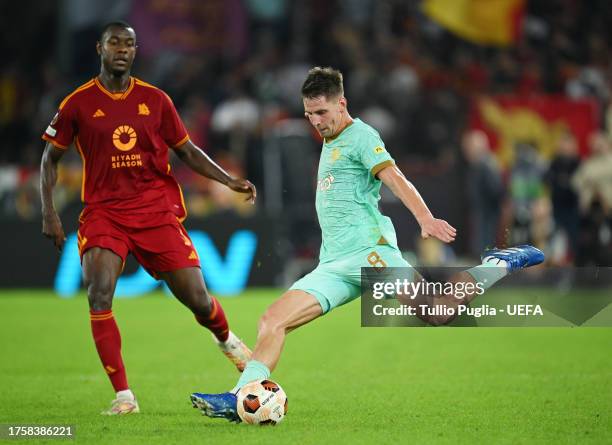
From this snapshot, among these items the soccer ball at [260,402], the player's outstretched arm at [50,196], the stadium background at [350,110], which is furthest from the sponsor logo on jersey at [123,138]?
the stadium background at [350,110]

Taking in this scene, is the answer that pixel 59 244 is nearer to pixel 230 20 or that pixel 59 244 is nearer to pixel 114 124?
pixel 114 124

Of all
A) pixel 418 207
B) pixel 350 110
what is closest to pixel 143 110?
pixel 418 207

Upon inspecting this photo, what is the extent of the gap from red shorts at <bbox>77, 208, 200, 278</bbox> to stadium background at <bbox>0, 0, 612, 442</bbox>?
28.7ft

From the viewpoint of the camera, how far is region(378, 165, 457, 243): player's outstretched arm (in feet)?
22.4

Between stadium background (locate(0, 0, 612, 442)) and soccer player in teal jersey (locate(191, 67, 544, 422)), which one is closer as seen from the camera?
soccer player in teal jersey (locate(191, 67, 544, 422))

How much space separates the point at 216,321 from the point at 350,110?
1309cm

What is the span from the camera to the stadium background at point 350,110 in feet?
60.5

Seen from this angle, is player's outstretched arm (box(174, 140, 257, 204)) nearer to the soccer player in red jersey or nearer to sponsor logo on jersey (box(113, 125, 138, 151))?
the soccer player in red jersey

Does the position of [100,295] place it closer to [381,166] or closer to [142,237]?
[142,237]

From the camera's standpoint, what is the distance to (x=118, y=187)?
327 inches

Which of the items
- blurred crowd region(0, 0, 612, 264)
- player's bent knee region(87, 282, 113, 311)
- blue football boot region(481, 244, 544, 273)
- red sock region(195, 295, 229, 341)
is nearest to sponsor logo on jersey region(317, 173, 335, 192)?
blue football boot region(481, 244, 544, 273)

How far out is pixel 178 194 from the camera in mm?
8695

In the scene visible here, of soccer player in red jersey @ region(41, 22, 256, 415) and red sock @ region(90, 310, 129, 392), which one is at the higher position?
soccer player in red jersey @ region(41, 22, 256, 415)

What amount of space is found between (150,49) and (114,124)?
13.1m
